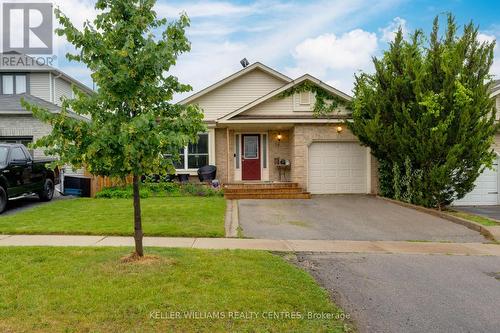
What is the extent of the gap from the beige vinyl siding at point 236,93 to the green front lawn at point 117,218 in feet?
21.3

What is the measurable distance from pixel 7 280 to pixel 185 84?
12.3ft

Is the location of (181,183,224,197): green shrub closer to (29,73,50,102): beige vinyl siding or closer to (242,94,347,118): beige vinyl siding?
(242,94,347,118): beige vinyl siding

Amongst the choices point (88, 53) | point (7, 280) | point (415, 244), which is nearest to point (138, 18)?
point (88, 53)

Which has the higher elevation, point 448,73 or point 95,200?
point 448,73

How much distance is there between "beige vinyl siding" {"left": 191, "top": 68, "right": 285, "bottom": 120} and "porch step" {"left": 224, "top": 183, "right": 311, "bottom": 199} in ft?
15.3

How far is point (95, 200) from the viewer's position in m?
14.2

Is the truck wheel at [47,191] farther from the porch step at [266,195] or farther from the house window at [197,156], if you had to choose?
the porch step at [266,195]

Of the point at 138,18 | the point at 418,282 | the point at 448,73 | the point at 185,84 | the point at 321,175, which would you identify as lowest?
the point at 418,282

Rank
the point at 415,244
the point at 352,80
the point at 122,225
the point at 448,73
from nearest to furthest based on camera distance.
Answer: the point at 415,244, the point at 122,225, the point at 448,73, the point at 352,80

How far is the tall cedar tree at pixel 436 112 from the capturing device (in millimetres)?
12477

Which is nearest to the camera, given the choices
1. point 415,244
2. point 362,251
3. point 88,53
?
point 88,53

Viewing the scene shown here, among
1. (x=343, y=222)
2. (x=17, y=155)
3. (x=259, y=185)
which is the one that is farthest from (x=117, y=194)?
(x=343, y=222)

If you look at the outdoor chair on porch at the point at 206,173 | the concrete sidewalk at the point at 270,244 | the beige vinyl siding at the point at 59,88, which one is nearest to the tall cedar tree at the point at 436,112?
the concrete sidewalk at the point at 270,244

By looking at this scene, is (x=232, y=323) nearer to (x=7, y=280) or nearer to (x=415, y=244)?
(x=7, y=280)
